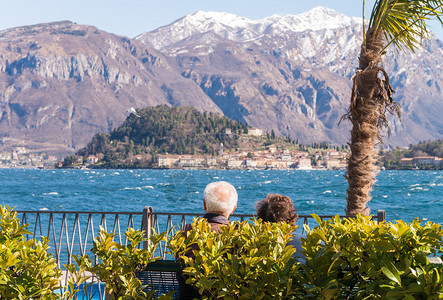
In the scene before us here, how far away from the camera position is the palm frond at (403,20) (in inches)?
225

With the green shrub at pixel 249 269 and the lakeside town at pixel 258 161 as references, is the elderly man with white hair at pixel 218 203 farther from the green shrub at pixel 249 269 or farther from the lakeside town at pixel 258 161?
the lakeside town at pixel 258 161

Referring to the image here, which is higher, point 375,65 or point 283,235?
point 375,65

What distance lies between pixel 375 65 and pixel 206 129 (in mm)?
160948

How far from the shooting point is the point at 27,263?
2.54 m

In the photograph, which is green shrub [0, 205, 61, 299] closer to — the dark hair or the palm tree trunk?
the dark hair

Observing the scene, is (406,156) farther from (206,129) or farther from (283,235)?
(283,235)

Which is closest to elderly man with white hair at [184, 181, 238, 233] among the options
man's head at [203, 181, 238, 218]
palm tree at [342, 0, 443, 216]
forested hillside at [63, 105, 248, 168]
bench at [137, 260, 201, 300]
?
man's head at [203, 181, 238, 218]

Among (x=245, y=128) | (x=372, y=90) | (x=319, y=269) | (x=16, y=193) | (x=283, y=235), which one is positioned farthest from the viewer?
(x=245, y=128)

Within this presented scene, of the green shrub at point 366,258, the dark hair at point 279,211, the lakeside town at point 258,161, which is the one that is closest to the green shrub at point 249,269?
the green shrub at point 366,258

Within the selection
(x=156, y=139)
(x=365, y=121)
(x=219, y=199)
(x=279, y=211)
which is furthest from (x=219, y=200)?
(x=156, y=139)

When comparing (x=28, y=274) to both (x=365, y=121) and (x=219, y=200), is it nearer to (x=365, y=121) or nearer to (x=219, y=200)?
(x=219, y=200)

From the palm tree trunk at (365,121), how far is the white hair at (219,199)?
126 inches

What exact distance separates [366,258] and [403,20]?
4578mm

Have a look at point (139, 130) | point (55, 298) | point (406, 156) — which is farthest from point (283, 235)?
point (406, 156)
